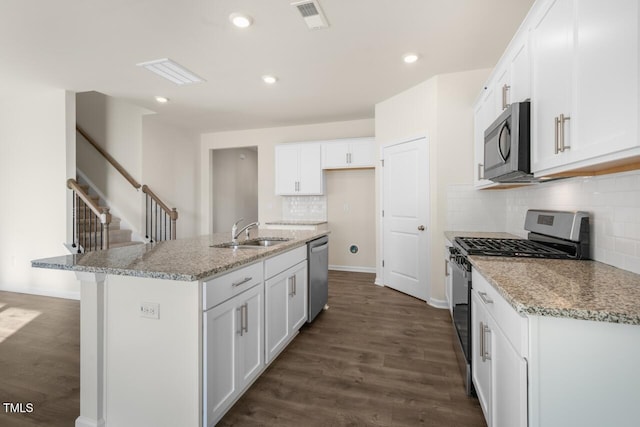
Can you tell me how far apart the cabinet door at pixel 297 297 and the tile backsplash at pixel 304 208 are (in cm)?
285

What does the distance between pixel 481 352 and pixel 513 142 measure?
1168 millimetres

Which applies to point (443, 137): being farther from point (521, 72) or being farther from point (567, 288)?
point (567, 288)

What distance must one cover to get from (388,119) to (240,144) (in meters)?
3.07

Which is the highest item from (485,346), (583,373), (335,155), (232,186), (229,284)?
(335,155)

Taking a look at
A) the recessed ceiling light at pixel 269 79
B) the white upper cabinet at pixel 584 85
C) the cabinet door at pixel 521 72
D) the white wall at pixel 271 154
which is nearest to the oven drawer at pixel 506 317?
the white upper cabinet at pixel 584 85

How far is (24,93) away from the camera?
3941 mm

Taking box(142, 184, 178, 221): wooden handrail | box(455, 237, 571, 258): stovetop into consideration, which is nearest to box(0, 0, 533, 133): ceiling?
box(142, 184, 178, 221): wooden handrail

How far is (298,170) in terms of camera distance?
208 inches

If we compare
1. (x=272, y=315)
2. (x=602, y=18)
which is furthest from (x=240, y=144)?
(x=602, y=18)

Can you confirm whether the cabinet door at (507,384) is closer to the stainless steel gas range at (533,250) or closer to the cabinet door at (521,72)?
the stainless steel gas range at (533,250)

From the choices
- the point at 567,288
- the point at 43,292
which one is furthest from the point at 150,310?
the point at 43,292

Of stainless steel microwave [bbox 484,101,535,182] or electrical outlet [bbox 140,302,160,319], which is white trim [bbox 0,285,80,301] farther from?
stainless steel microwave [bbox 484,101,535,182]

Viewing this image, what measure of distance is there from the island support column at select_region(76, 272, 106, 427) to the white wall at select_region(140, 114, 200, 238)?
13.0 ft

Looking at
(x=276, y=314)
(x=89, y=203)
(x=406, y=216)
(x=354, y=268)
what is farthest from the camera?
(x=354, y=268)
